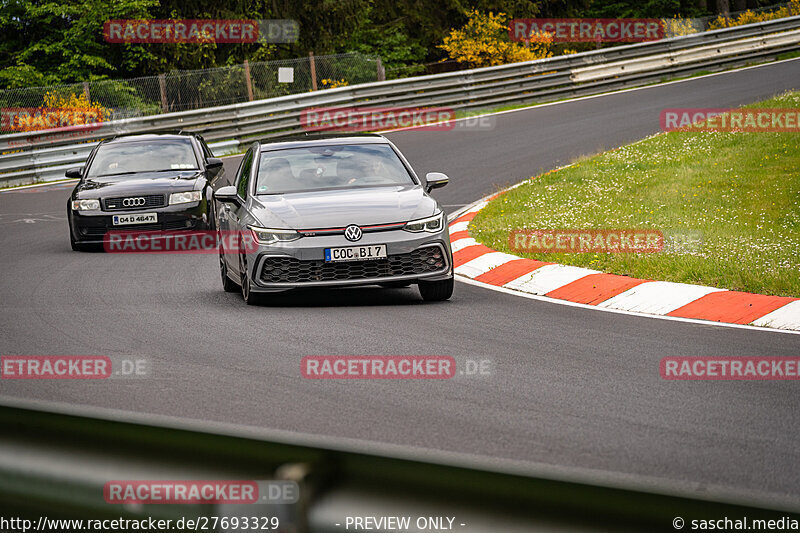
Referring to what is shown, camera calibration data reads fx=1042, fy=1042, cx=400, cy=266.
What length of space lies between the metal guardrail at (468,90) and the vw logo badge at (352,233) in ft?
53.4

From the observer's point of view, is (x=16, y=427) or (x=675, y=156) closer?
(x=16, y=427)

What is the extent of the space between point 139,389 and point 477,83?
74.7 ft

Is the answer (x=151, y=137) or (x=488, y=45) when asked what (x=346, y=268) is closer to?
(x=151, y=137)

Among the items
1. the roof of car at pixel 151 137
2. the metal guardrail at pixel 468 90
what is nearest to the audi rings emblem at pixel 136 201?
the roof of car at pixel 151 137

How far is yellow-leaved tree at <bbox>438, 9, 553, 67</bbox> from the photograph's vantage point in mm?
36406

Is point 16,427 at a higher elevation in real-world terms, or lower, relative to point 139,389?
higher

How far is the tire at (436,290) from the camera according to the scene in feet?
31.6

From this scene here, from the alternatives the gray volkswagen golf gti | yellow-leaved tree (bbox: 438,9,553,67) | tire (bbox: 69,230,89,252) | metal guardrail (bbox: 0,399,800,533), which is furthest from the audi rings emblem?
yellow-leaved tree (bbox: 438,9,553,67)

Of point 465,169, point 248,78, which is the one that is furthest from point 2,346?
point 248,78

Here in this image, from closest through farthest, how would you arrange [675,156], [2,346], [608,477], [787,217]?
1. [608,477]
2. [2,346]
3. [787,217]
4. [675,156]

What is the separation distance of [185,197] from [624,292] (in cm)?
729

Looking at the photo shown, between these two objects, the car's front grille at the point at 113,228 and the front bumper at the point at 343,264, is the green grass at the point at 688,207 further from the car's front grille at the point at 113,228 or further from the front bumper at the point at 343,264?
the car's front grille at the point at 113,228

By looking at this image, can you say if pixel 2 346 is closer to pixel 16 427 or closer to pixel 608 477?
pixel 16 427

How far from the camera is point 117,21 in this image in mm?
38125
